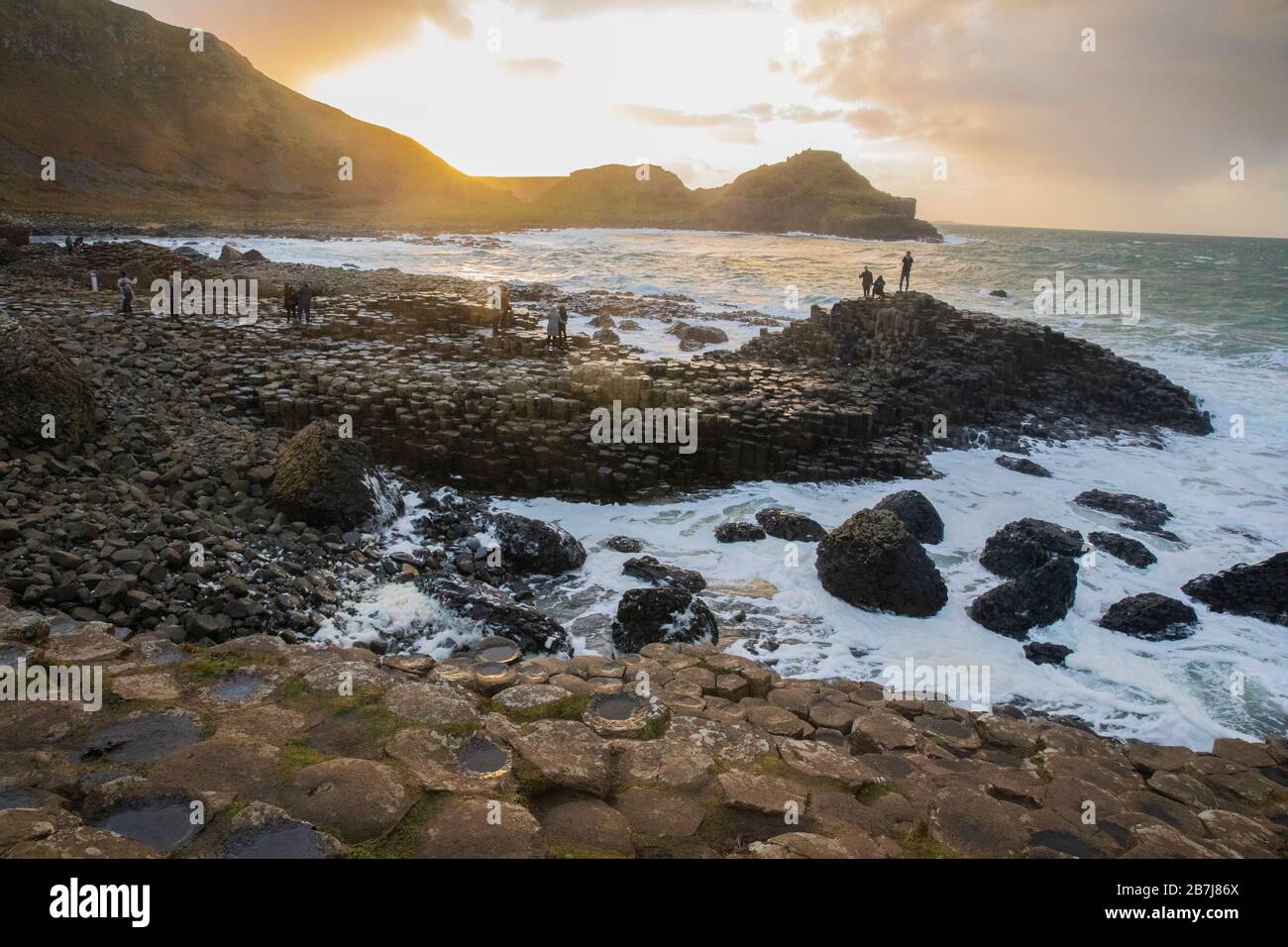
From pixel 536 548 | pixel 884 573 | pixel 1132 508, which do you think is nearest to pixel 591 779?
pixel 536 548

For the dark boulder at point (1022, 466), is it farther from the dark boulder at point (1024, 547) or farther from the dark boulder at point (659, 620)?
the dark boulder at point (659, 620)

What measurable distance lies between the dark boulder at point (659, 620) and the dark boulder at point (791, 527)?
3.47 metres

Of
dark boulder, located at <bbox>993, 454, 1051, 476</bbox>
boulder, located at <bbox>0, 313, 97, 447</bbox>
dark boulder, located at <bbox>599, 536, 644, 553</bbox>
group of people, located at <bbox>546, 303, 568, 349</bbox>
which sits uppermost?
group of people, located at <bbox>546, 303, 568, 349</bbox>

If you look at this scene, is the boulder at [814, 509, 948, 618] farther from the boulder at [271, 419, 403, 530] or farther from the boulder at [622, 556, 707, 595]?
the boulder at [271, 419, 403, 530]

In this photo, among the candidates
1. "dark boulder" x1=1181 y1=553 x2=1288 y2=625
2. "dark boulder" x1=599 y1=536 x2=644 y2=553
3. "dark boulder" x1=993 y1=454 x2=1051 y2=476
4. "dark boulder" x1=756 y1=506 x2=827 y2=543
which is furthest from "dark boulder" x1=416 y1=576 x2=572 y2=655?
"dark boulder" x1=993 y1=454 x2=1051 y2=476

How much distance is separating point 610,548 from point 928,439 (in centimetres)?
964

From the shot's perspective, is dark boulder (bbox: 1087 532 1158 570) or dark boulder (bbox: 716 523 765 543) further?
dark boulder (bbox: 1087 532 1158 570)

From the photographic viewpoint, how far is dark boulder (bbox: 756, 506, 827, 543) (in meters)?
11.1

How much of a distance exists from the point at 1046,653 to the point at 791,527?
3.89m

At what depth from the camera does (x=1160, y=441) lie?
18.1 metres

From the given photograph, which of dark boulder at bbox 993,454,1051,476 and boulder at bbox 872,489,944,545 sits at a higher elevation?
dark boulder at bbox 993,454,1051,476

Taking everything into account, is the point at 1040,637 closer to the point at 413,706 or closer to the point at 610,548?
the point at 610,548

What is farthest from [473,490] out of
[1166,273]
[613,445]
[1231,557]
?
[1166,273]

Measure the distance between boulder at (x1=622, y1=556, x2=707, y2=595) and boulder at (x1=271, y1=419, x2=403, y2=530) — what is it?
3503 millimetres
